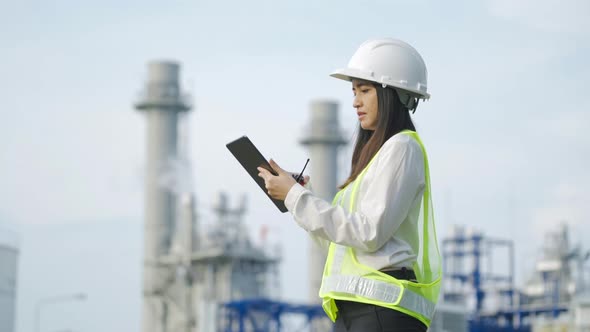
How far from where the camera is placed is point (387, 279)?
4211 millimetres

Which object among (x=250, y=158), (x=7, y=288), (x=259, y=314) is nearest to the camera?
(x=250, y=158)

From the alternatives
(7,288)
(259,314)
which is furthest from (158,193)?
(7,288)

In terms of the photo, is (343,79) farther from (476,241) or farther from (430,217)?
(476,241)

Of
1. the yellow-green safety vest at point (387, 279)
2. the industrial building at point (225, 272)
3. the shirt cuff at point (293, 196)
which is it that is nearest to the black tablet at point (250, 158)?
the shirt cuff at point (293, 196)

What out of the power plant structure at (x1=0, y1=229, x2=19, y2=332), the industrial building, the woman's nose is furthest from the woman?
the industrial building

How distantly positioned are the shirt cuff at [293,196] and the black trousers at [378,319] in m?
0.42

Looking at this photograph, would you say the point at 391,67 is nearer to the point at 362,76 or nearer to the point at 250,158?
the point at 362,76

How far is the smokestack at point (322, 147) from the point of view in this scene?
54656 mm

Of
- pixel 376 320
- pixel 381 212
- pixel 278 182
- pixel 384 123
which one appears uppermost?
pixel 384 123

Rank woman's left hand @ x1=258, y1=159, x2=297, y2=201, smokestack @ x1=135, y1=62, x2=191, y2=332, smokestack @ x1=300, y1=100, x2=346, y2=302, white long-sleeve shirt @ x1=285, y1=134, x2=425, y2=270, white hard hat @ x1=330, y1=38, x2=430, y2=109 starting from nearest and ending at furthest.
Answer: white long-sleeve shirt @ x1=285, y1=134, x2=425, y2=270 → woman's left hand @ x1=258, y1=159, x2=297, y2=201 → white hard hat @ x1=330, y1=38, x2=430, y2=109 → smokestack @ x1=135, y1=62, x2=191, y2=332 → smokestack @ x1=300, y1=100, x2=346, y2=302

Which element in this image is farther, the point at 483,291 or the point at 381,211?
the point at 483,291

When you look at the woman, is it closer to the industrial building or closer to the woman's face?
the woman's face

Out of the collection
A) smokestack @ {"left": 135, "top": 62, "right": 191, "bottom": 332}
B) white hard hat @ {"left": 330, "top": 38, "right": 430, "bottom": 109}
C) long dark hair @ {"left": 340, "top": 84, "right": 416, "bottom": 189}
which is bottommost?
long dark hair @ {"left": 340, "top": 84, "right": 416, "bottom": 189}

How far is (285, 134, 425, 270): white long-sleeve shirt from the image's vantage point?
4.18 m
